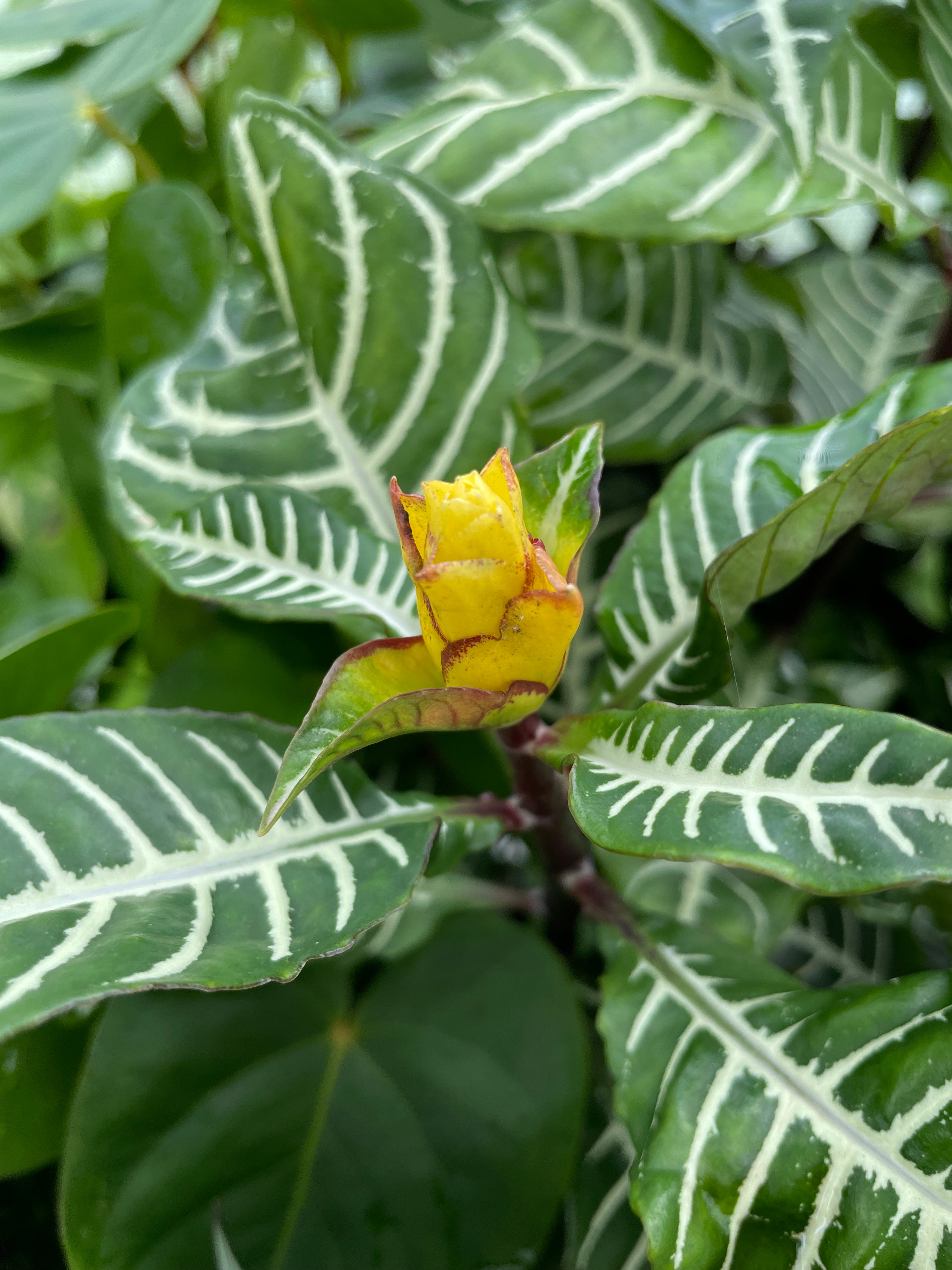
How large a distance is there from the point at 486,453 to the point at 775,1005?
36cm

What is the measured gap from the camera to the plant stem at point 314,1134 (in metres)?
0.52

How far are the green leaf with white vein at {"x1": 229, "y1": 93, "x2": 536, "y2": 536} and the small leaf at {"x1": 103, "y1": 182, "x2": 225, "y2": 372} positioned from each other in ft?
0.59

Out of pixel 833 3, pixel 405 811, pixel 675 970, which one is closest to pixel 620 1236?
pixel 675 970

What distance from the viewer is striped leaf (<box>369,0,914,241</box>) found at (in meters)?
0.55

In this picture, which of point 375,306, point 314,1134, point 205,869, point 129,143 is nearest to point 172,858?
point 205,869

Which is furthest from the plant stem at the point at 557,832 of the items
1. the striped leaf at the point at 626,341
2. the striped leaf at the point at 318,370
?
the striped leaf at the point at 626,341

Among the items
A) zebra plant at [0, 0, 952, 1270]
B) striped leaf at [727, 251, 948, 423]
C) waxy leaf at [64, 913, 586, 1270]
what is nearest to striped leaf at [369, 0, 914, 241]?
zebra plant at [0, 0, 952, 1270]

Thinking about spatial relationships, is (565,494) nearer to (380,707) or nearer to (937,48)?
(380,707)

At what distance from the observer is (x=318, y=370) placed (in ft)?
1.92

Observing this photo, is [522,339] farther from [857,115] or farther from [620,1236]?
[620,1236]

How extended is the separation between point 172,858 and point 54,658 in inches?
9.4

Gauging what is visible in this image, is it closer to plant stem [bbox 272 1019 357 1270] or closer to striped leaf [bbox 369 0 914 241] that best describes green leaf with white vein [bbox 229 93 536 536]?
striped leaf [bbox 369 0 914 241]

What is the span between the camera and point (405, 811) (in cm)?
50

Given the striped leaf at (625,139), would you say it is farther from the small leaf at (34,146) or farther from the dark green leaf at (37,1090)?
the dark green leaf at (37,1090)
